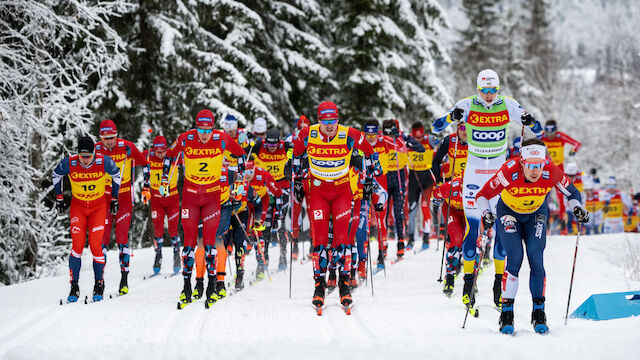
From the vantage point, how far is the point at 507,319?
628 centimetres

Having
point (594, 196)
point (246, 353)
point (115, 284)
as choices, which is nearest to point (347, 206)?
point (246, 353)

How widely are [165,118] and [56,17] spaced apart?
19.1 ft

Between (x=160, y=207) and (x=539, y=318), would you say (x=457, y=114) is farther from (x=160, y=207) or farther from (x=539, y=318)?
(x=160, y=207)

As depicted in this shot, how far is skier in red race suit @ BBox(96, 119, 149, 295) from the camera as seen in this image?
991cm

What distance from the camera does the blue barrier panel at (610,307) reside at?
7.04 metres

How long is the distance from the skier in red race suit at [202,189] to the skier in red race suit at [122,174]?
1827 mm

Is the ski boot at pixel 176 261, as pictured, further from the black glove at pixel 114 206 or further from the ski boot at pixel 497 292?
the ski boot at pixel 497 292

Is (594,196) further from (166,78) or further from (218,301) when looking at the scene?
(218,301)

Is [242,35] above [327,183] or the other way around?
above

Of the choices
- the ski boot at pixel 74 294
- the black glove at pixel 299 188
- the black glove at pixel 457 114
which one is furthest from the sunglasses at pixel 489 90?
the ski boot at pixel 74 294

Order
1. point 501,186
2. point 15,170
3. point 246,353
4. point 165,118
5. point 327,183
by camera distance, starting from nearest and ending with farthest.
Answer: point 246,353
point 501,186
point 327,183
point 15,170
point 165,118

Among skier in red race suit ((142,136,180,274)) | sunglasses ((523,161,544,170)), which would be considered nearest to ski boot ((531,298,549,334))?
sunglasses ((523,161,544,170))

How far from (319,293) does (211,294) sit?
1.56 metres

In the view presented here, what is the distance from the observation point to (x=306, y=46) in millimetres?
22328
